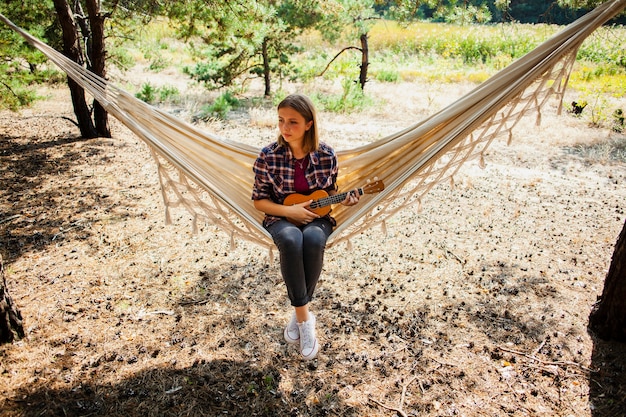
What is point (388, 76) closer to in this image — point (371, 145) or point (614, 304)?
point (371, 145)

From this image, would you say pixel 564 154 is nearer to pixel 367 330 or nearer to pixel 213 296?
pixel 367 330

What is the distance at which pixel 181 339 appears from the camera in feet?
5.96

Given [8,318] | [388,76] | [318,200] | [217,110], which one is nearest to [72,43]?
[217,110]

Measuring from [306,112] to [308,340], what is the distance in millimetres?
866

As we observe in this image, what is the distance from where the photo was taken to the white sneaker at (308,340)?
1660 mm

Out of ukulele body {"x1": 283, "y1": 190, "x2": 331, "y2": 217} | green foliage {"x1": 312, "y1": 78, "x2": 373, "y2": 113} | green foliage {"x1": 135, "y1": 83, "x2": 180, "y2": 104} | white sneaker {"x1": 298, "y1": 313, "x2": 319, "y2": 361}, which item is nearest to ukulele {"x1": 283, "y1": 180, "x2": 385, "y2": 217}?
ukulele body {"x1": 283, "y1": 190, "x2": 331, "y2": 217}

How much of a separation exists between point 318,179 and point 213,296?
841 mm

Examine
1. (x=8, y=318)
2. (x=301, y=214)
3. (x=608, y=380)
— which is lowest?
(x=608, y=380)

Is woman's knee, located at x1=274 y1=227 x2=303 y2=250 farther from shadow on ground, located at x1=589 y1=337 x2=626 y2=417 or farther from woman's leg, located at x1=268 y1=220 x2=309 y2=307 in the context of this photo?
shadow on ground, located at x1=589 y1=337 x2=626 y2=417

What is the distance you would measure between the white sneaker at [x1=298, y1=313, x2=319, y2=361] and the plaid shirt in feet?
1.35

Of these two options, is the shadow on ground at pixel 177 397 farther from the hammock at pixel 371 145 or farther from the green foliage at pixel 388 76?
the green foliage at pixel 388 76

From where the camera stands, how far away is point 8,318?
1.69 meters

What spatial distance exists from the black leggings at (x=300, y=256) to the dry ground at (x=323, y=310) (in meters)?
0.35

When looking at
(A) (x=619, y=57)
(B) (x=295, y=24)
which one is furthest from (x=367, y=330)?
(A) (x=619, y=57)
